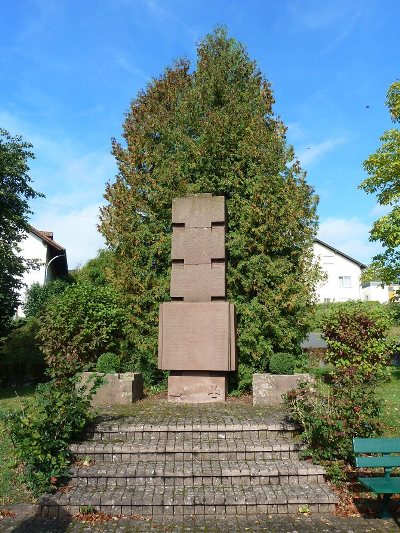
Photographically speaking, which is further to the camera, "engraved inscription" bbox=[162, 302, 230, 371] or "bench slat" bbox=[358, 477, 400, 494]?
"engraved inscription" bbox=[162, 302, 230, 371]

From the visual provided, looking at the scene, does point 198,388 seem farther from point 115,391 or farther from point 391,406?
point 391,406

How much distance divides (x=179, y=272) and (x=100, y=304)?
2394 millimetres

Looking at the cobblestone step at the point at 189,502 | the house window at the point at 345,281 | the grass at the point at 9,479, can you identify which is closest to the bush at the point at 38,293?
the grass at the point at 9,479

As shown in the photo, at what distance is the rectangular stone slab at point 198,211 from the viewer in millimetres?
9719

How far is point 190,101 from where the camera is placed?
40.8ft

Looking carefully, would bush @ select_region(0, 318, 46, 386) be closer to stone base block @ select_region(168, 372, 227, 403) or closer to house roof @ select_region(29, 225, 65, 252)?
stone base block @ select_region(168, 372, 227, 403)

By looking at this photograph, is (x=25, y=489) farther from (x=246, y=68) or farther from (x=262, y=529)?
(x=246, y=68)

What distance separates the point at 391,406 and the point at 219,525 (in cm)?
486

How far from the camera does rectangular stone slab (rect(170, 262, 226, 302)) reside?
943 centimetres

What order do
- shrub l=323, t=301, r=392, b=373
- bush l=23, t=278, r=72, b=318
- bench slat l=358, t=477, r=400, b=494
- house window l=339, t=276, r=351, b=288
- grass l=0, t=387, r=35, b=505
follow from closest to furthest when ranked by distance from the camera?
bench slat l=358, t=477, r=400, b=494, grass l=0, t=387, r=35, b=505, shrub l=323, t=301, r=392, b=373, bush l=23, t=278, r=72, b=318, house window l=339, t=276, r=351, b=288

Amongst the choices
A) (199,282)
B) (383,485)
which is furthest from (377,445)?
(199,282)

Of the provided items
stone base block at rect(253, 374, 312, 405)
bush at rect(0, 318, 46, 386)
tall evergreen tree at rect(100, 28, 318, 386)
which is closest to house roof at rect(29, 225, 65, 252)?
bush at rect(0, 318, 46, 386)

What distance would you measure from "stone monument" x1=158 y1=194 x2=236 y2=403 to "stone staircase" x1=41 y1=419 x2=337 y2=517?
2055 millimetres

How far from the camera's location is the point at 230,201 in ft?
36.7
